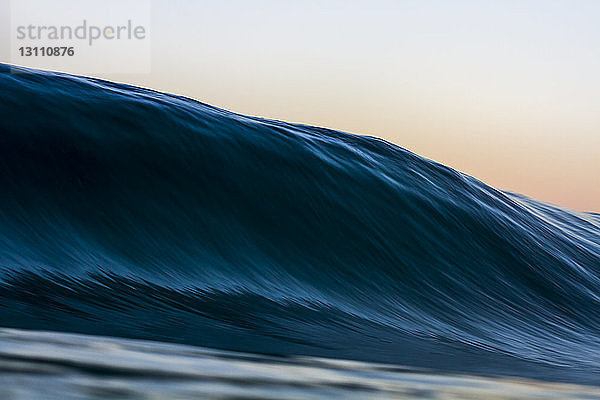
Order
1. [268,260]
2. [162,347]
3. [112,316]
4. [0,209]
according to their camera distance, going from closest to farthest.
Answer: [162,347]
[112,316]
[0,209]
[268,260]

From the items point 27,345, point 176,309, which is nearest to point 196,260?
point 176,309

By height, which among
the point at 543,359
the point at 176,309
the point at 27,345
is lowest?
the point at 543,359

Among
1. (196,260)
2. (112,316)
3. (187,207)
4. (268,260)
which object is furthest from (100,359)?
(187,207)

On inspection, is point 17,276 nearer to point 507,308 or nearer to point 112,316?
point 112,316

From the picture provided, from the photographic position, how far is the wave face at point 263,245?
11.4 ft

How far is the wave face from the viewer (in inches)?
137

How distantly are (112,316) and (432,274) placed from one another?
282cm

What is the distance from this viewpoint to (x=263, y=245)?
197 inches

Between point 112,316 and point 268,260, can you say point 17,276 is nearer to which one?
point 112,316

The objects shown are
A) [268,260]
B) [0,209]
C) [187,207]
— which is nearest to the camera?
[0,209]

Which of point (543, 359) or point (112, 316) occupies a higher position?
point (112, 316)

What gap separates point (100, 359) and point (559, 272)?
5.04 m

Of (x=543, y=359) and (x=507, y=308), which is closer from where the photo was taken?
(x=543, y=359)

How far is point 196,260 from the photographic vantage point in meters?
4.50
